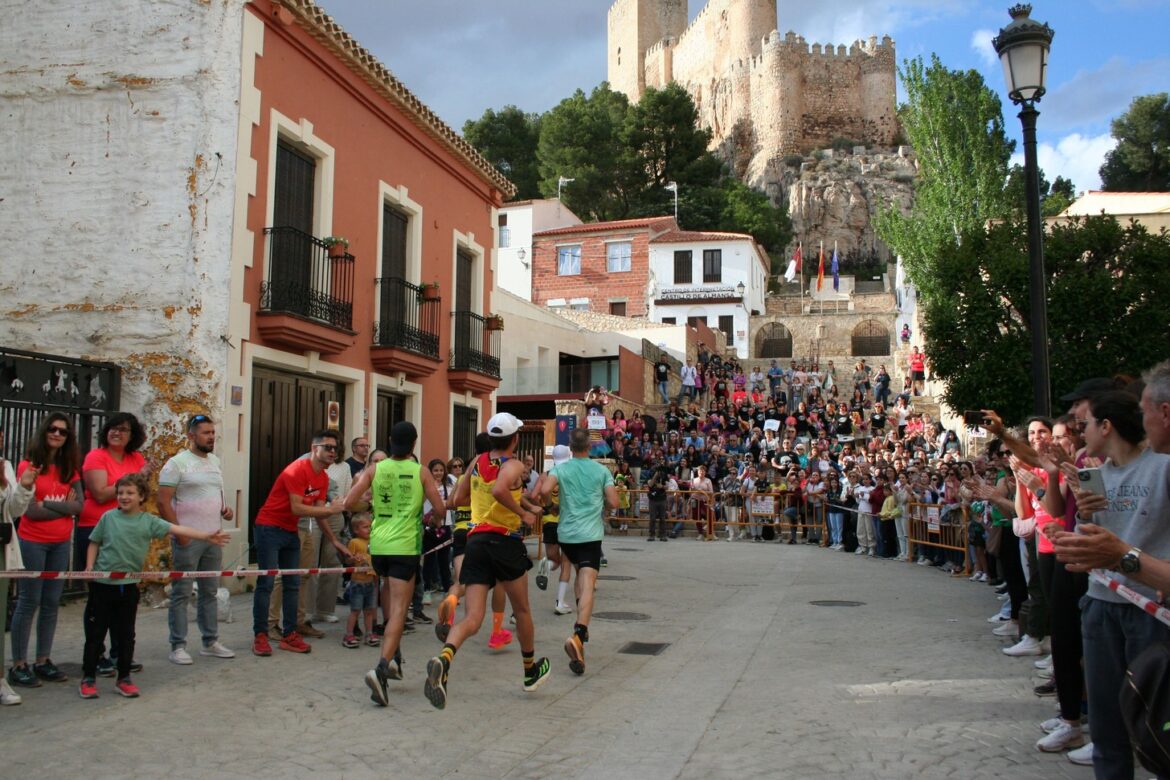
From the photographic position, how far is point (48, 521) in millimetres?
6730

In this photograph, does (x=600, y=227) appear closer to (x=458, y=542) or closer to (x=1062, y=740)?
(x=458, y=542)

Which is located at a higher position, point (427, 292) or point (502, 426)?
point (427, 292)

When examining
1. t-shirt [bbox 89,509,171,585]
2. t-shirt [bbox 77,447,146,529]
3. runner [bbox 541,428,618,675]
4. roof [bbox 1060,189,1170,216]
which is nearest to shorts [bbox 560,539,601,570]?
runner [bbox 541,428,618,675]

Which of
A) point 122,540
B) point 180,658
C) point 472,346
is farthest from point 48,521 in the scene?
point 472,346

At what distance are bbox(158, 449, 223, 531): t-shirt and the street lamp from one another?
22.8 ft

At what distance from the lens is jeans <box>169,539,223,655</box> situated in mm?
7258

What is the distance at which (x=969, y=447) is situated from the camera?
85.1ft

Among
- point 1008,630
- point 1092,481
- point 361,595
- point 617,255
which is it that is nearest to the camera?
point 1092,481

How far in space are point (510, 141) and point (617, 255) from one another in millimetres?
20908

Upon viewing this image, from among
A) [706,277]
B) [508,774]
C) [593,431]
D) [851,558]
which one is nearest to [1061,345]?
[851,558]

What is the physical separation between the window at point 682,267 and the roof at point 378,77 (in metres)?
30.4

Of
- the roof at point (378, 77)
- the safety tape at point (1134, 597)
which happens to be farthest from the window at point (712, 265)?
the safety tape at point (1134, 597)

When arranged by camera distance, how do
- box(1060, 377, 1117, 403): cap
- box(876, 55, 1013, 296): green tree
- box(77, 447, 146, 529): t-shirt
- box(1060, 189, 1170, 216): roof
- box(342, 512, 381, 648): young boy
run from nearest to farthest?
box(1060, 377, 1117, 403): cap
box(77, 447, 146, 529): t-shirt
box(342, 512, 381, 648): young boy
box(1060, 189, 1170, 216): roof
box(876, 55, 1013, 296): green tree

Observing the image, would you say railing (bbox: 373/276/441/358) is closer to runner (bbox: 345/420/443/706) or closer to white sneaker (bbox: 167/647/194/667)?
white sneaker (bbox: 167/647/194/667)
